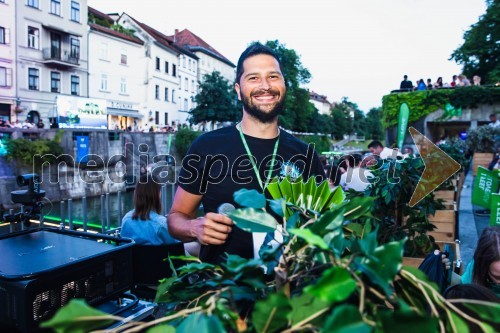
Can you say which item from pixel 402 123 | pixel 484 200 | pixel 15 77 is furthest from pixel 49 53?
pixel 484 200

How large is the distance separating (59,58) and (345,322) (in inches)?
1226

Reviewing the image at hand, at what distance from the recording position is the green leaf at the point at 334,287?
1.83ft

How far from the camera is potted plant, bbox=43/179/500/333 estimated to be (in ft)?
1.85

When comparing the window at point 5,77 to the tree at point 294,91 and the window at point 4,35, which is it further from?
the tree at point 294,91

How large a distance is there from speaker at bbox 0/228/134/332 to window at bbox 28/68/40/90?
27.3m

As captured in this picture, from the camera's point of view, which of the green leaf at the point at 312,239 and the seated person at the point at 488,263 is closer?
the green leaf at the point at 312,239

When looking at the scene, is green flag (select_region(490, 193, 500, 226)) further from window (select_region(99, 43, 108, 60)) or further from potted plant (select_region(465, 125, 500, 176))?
window (select_region(99, 43, 108, 60))

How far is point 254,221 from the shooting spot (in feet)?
2.52

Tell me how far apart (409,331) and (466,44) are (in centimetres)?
3405

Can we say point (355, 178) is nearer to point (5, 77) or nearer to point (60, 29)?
point (5, 77)

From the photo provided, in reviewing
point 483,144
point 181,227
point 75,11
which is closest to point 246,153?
point 181,227

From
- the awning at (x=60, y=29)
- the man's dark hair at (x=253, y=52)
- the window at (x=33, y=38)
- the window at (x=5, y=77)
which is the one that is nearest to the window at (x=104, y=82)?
the awning at (x=60, y=29)

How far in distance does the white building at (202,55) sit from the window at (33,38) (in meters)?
24.1

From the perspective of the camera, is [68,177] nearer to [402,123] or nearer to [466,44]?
[402,123]
